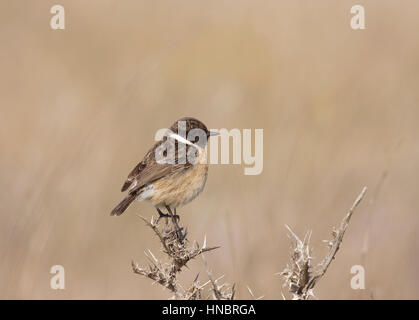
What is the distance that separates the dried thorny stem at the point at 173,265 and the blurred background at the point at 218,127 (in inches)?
37.9

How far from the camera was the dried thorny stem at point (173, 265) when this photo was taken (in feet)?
13.9

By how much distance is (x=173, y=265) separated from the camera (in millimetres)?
4445

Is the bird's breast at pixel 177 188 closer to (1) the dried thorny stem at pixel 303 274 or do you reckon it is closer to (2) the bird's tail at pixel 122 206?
(2) the bird's tail at pixel 122 206

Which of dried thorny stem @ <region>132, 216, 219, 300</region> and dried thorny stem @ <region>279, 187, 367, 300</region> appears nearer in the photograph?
dried thorny stem @ <region>279, 187, 367, 300</region>

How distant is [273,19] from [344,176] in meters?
4.80

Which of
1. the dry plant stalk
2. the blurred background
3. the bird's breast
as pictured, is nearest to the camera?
the dry plant stalk

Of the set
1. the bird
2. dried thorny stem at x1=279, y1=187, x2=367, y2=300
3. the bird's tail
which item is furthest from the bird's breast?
dried thorny stem at x1=279, y1=187, x2=367, y2=300

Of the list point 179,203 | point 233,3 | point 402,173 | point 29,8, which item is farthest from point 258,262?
point 29,8

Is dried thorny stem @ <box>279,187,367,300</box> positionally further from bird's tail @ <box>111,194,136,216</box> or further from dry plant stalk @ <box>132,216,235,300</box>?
bird's tail @ <box>111,194,136,216</box>

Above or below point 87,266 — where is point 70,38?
above

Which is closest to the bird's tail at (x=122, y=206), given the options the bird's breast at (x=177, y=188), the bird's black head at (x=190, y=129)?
the bird's breast at (x=177, y=188)

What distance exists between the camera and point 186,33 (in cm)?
1258

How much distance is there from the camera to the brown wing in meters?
5.85

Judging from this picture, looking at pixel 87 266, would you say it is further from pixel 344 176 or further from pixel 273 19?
pixel 273 19
